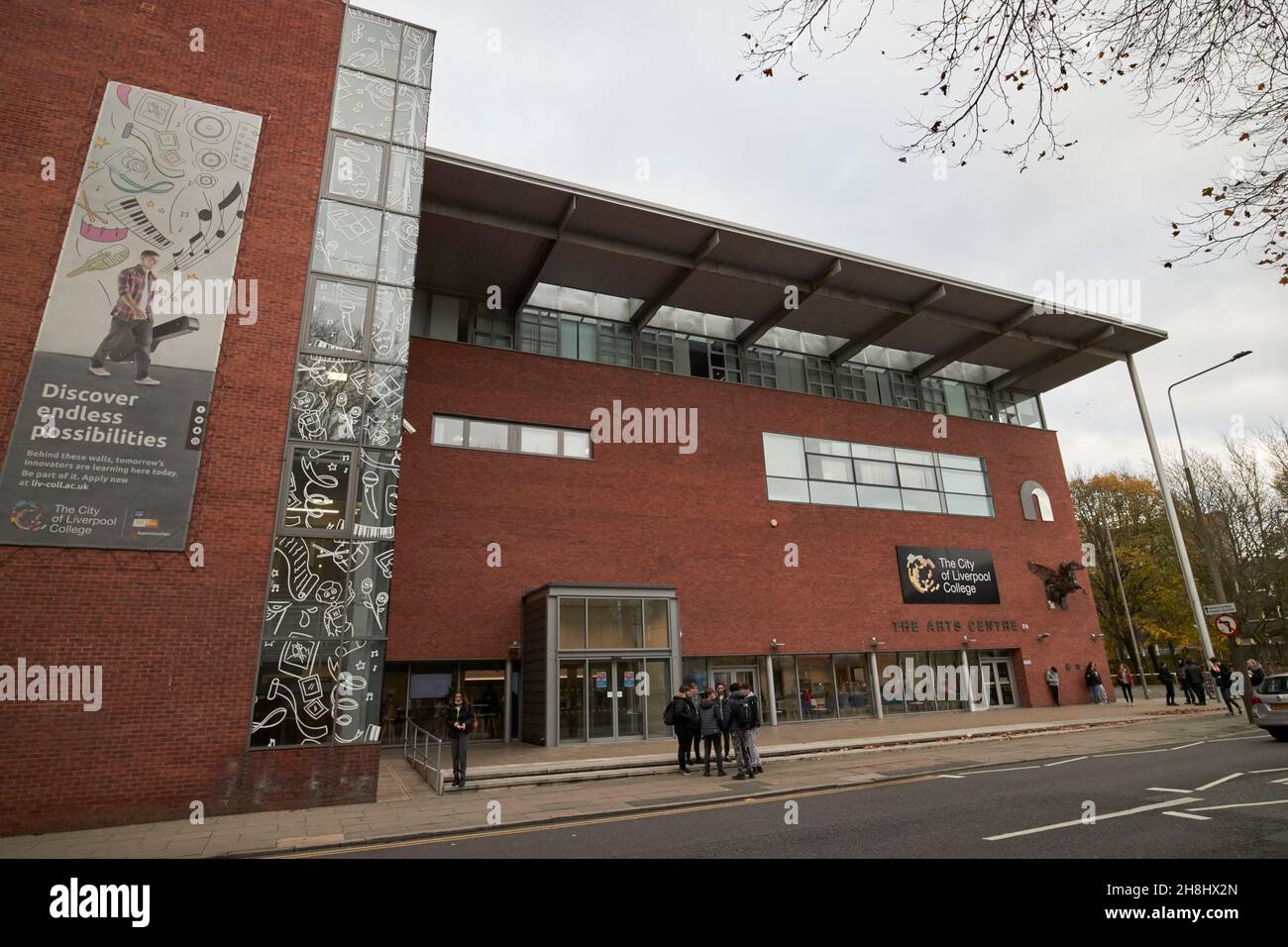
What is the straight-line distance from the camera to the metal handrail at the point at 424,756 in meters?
11.2

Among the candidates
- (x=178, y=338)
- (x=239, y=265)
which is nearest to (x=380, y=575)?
(x=178, y=338)

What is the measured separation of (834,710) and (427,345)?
59.7 feet

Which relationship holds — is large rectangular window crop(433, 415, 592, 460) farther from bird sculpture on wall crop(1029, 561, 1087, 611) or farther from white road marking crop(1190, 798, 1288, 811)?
bird sculpture on wall crop(1029, 561, 1087, 611)

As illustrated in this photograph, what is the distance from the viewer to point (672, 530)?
72.2 feet

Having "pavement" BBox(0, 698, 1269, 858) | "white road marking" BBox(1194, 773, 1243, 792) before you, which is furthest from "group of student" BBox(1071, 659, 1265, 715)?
"white road marking" BBox(1194, 773, 1243, 792)

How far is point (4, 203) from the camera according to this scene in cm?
1088

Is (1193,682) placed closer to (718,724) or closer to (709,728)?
(718,724)

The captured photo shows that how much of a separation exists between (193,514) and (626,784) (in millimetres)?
8622

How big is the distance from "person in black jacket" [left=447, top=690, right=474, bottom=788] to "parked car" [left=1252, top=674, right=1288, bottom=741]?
621 inches

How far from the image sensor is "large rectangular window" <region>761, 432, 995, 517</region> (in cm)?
2467
